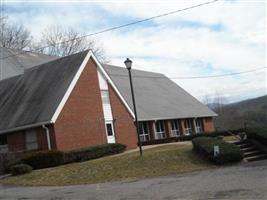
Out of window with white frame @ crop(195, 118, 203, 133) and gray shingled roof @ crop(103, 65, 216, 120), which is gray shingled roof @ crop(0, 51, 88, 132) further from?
window with white frame @ crop(195, 118, 203, 133)

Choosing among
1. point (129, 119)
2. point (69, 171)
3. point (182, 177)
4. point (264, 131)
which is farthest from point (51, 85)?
point (182, 177)

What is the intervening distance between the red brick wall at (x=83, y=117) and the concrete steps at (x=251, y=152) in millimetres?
9966

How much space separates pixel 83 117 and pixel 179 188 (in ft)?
56.1

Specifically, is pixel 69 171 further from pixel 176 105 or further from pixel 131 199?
pixel 176 105

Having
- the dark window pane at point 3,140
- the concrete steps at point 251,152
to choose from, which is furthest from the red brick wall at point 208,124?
the concrete steps at point 251,152

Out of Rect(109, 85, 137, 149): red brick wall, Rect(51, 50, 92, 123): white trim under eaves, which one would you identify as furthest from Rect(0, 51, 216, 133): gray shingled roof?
Rect(109, 85, 137, 149): red brick wall

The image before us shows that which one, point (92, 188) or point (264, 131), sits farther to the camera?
point (264, 131)

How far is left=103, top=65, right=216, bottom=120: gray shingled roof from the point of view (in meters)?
43.4

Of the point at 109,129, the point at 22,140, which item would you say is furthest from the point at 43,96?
the point at 109,129

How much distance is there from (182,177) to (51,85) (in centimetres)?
1551

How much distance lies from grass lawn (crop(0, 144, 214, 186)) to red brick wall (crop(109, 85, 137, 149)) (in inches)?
405

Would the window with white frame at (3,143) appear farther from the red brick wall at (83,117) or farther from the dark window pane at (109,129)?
the dark window pane at (109,129)

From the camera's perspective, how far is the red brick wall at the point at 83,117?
96.9 ft

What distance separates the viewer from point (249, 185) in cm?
1382
